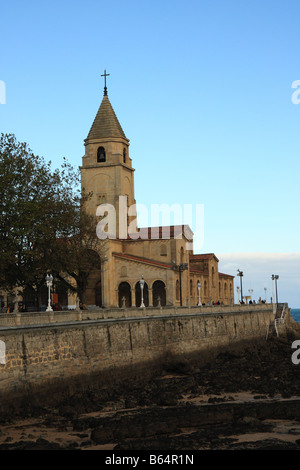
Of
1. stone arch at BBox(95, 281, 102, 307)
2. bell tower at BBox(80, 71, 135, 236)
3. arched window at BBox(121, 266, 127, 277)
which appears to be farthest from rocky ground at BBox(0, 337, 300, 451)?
bell tower at BBox(80, 71, 135, 236)

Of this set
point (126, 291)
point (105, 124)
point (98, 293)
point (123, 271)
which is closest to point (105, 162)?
point (105, 124)

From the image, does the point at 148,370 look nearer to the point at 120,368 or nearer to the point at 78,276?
the point at 120,368

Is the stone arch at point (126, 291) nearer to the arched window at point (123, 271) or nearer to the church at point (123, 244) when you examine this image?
the church at point (123, 244)

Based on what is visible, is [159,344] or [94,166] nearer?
[159,344]

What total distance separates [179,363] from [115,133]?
137 feet

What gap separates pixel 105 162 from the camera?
81.2 m

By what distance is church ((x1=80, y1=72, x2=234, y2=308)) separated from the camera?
74000 millimetres

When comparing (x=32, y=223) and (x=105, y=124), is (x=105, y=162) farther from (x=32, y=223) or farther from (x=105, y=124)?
(x=32, y=223)

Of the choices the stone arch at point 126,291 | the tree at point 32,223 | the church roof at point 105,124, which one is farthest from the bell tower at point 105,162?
the tree at point 32,223

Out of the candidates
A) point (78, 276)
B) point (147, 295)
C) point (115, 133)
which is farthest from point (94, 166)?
point (78, 276)

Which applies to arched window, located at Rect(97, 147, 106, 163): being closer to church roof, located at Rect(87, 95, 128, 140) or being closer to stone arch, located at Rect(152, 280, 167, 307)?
church roof, located at Rect(87, 95, 128, 140)

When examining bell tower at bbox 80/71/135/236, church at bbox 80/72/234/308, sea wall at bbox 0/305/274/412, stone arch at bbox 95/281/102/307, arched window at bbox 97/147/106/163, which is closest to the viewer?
sea wall at bbox 0/305/274/412

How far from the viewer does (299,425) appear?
91.6 ft

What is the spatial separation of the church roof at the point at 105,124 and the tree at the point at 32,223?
28611 millimetres
